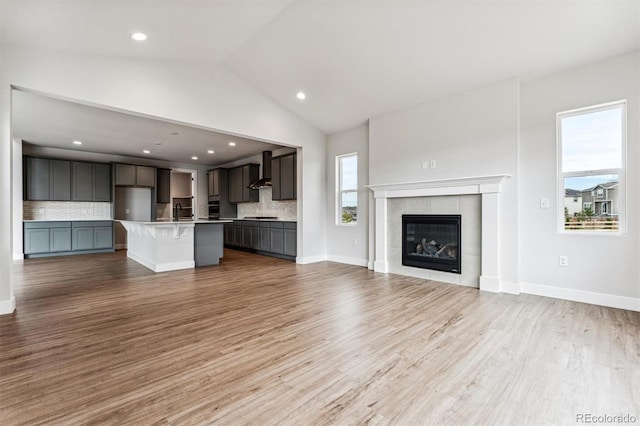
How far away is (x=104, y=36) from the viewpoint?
3.22 metres

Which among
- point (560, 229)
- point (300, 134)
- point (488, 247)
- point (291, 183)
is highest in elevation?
point (300, 134)

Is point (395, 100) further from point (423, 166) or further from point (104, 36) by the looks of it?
point (104, 36)

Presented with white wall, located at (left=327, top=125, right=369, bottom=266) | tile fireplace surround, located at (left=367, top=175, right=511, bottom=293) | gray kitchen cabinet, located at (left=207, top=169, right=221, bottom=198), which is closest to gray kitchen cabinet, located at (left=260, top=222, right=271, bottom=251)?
white wall, located at (left=327, top=125, right=369, bottom=266)

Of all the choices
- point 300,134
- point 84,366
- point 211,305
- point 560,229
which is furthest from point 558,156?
point 84,366

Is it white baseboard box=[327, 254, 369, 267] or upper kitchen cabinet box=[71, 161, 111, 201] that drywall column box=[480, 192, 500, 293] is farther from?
upper kitchen cabinet box=[71, 161, 111, 201]

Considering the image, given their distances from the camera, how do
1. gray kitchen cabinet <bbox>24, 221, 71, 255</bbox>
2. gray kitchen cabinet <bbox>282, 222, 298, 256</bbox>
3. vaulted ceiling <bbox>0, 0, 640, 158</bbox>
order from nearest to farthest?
1. vaulted ceiling <bbox>0, 0, 640, 158</bbox>
2. gray kitchen cabinet <bbox>282, 222, 298, 256</bbox>
3. gray kitchen cabinet <bbox>24, 221, 71, 255</bbox>

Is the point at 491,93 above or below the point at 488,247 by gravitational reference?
above

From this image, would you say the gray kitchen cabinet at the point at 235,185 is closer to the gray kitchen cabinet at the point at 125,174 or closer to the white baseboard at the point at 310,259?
the gray kitchen cabinet at the point at 125,174

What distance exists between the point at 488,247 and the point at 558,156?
54.5 inches

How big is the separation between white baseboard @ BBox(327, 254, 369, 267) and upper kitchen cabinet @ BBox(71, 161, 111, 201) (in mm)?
6297

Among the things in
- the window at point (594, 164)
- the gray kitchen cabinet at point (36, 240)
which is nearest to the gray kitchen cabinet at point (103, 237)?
the gray kitchen cabinet at point (36, 240)

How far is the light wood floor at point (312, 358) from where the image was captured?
5.33ft

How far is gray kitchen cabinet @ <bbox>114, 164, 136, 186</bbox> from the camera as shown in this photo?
8.05 m

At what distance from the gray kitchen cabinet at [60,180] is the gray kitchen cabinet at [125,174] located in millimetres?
1011
